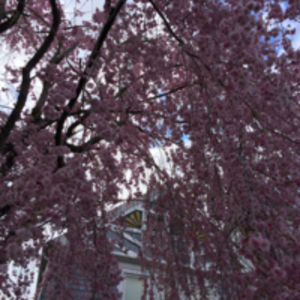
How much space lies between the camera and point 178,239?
3.62 m

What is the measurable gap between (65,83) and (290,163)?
2671 mm

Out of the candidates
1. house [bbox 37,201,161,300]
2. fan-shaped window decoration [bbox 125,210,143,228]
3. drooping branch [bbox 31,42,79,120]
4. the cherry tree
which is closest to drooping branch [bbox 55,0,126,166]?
the cherry tree

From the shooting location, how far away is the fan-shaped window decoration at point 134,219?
25.4 feet

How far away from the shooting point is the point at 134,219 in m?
7.84

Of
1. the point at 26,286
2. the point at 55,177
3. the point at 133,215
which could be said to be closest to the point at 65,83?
the point at 55,177

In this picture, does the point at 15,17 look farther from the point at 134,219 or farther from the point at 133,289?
the point at 133,289

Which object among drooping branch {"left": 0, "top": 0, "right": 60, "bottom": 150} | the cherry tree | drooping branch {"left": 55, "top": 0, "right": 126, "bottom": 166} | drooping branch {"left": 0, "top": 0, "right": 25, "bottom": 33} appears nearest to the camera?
the cherry tree

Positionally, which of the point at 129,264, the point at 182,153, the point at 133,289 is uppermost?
the point at 182,153

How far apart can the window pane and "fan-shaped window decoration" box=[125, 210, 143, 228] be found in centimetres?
142

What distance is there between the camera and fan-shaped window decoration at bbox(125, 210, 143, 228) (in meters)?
7.74

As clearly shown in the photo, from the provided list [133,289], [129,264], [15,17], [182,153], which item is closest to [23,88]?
[15,17]

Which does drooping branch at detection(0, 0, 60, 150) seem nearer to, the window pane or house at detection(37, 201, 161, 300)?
house at detection(37, 201, 161, 300)

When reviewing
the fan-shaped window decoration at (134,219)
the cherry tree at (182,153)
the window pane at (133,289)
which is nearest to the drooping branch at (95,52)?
the cherry tree at (182,153)

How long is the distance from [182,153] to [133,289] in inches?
161
